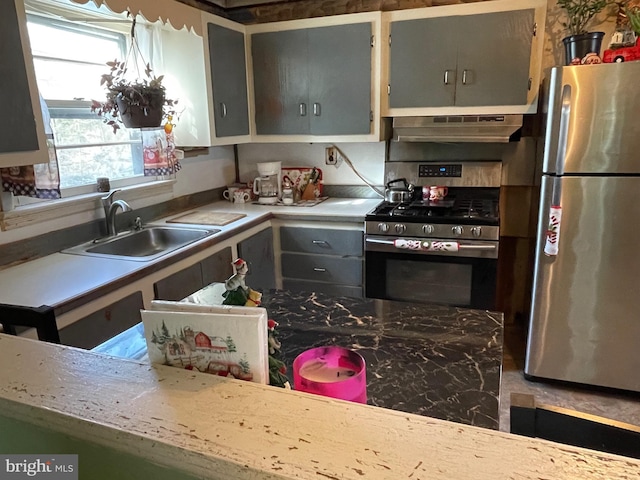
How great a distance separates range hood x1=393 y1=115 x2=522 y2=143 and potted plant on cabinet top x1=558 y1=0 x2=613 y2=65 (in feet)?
1.43

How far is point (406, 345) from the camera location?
1181 mm

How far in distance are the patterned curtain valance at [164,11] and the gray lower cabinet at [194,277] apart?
124cm

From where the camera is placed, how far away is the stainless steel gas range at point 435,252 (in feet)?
8.54

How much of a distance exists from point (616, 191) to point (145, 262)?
7.06ft

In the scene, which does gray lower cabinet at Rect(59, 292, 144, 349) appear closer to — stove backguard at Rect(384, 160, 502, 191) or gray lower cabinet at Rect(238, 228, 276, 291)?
gray lower cabinet at Rect(238, 228, 276, 291)

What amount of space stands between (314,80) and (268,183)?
80 centimetres

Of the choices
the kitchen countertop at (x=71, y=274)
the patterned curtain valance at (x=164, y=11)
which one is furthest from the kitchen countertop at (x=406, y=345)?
the patterned curtain valance at (x=164, y=11)

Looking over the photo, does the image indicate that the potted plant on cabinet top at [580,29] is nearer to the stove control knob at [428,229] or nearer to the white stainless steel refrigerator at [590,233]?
the white stainless steel refrigerator at [590,233]

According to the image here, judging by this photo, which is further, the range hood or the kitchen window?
the range hood

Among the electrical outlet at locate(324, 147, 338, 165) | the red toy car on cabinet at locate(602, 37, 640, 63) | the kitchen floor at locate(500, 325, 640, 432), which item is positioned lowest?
the kitchen floor at locate(500, 325, 640, 432)

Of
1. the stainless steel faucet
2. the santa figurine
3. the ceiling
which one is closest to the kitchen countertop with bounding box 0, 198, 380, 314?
the stainless steel faucet

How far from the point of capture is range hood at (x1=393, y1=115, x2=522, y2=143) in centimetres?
272

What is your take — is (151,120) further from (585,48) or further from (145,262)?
(585,48)

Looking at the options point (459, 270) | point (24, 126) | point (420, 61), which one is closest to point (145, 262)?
point (24, 126)
